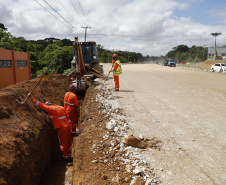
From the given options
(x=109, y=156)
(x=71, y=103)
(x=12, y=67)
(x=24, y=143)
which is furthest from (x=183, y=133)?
(x=12, y=67)

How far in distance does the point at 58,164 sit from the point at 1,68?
9.29 meters

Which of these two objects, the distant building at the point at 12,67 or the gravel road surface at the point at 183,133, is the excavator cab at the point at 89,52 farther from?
the gravel road surface at the point at 183,133

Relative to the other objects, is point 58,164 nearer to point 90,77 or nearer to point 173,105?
point 173,105

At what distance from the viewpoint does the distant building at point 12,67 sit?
1237 cm

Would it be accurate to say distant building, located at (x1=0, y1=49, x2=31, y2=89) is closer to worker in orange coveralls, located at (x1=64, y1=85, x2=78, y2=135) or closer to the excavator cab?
the excavator cab

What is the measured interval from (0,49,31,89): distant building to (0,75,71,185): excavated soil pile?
7.96m

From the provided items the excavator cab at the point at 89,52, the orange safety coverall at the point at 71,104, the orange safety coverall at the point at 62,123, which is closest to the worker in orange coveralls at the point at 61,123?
the orange safety coverall at the point at 62,123

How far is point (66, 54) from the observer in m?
26.9

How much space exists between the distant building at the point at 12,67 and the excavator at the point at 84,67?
441 centimetres

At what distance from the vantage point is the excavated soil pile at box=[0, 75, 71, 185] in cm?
349

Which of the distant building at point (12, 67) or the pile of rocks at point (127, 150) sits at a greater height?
the distant building at point (12, 67)

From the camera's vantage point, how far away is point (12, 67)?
13.7 meters

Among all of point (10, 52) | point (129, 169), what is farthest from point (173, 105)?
point (10, 52)

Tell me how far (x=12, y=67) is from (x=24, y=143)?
11.4 meters
